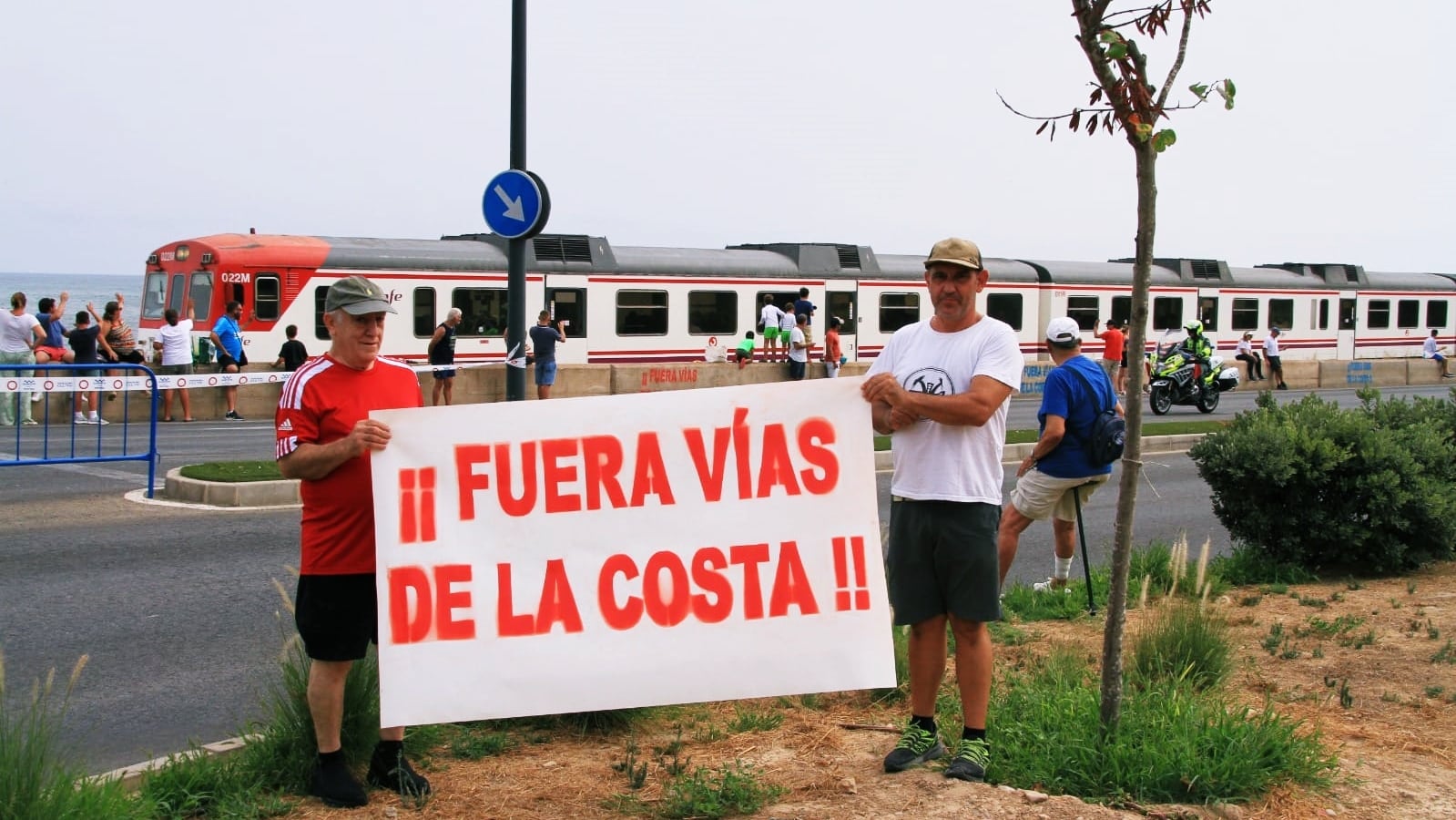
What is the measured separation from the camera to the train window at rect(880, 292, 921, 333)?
32.6m

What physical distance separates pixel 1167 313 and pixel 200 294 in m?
25.4

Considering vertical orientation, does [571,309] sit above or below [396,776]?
above

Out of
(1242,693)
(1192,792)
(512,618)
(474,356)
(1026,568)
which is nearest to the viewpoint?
(1192,792)

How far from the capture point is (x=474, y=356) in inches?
1048

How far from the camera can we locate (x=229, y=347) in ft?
73.3

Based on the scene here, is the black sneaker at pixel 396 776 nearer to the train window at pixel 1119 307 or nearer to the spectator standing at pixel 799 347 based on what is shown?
the spectator standing at pixel 799 347

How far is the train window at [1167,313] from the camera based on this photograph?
3778cm

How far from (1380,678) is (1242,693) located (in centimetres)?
71

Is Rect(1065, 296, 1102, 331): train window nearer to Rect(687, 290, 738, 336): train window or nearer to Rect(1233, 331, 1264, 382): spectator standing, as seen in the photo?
Rect(1233, 331, 1264, 382): spectator standing

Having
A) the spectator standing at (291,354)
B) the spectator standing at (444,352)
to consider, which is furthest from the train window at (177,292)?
the spectator standing at (444,352)

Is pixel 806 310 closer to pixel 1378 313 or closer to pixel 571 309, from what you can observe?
pixel 571 309

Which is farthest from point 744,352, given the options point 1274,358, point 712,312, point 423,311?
point 1274,358

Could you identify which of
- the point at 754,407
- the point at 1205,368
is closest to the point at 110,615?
the point at 754,407

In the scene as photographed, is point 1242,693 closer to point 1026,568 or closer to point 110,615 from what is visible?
point 1026,568
